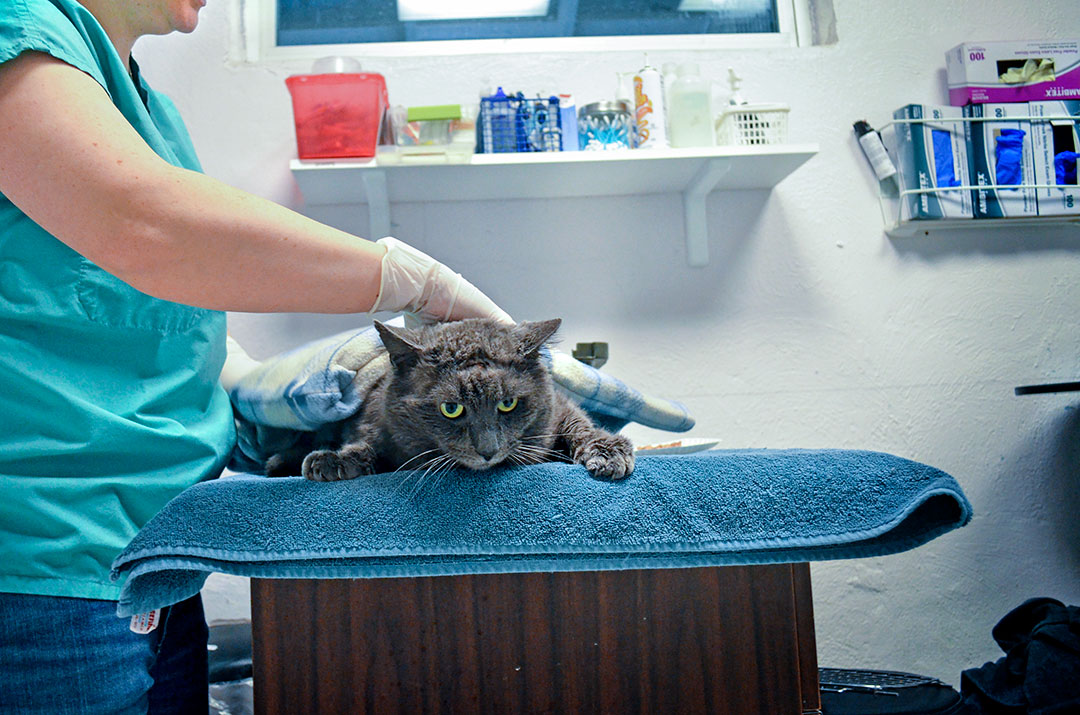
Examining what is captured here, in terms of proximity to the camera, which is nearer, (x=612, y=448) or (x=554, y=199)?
(x=612, y=448)

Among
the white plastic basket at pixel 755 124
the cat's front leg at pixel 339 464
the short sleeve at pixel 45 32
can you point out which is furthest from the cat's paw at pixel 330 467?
the white plastic basket at pixel 755 124

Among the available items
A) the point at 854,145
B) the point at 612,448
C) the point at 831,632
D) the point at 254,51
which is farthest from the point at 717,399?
the point at 254,51

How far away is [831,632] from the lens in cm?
189

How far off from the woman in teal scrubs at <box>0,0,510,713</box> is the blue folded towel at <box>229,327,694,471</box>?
0.23 ft

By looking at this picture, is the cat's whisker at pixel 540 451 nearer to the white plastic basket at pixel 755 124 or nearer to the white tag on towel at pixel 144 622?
the white tag on towel at pixel 144 622

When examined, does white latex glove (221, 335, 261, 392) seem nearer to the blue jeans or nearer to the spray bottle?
the blue jeans

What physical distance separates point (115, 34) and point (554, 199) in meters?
1.20

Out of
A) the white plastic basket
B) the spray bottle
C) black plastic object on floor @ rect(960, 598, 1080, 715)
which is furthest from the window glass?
black plastic object on floor @ rect(960, 598, 1080, 715)

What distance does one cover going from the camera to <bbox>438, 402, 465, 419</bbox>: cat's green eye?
822mm

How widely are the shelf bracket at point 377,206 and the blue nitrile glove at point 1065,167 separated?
1.87 m

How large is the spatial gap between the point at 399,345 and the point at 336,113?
1046 millimetres

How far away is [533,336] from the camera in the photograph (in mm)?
874

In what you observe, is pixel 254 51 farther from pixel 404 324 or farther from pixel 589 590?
pixel 589 590

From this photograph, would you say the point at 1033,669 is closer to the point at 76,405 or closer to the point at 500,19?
the point at 76,405
